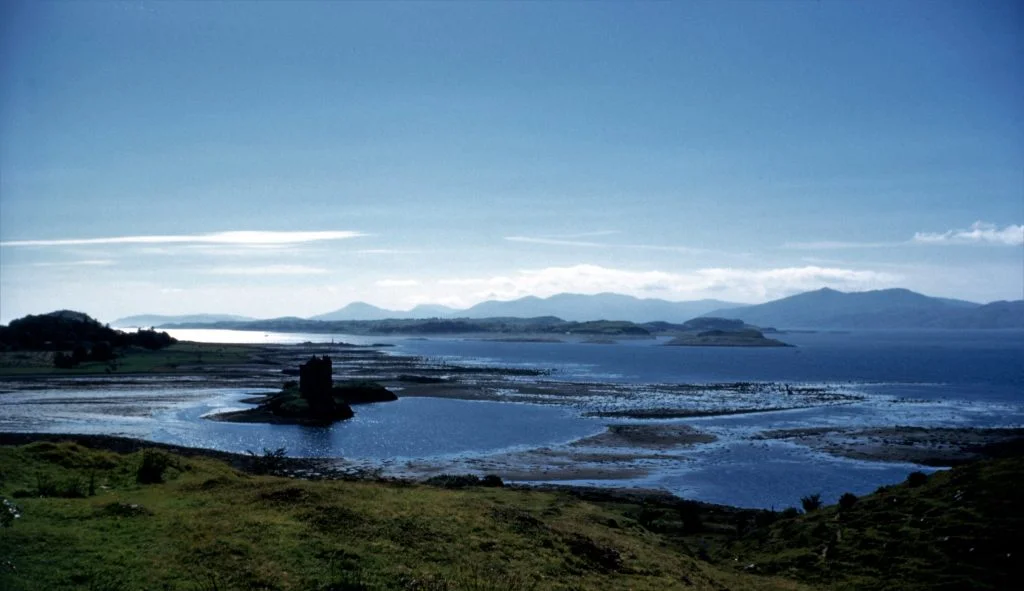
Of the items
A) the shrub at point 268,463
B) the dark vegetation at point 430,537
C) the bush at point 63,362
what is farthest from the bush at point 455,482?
the bush at point 63,362

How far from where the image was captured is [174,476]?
81.3 ft

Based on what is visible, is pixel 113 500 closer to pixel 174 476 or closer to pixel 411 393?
pixel 174 476

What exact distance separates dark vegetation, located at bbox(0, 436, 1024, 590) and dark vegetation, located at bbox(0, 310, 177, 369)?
127 m

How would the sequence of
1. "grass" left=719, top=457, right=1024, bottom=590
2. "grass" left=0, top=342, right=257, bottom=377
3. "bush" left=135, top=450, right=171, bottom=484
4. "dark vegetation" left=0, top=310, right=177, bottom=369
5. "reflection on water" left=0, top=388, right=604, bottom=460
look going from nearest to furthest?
1. "grass" left=719, top=457, right=1024, bottom=590
2. "bush" left=135, top=450, right=171, bottom=484
3. "reflection on water" left=0, top=388, right=604, bottom=460
4. "grass" left=0, top=342, right=257, bottom=377
5. "dark vegetation" left=0, top=310, right=177, bottom=369

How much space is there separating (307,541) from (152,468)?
35.9 feet

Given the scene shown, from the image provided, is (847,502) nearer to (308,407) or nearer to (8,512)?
(8,512)

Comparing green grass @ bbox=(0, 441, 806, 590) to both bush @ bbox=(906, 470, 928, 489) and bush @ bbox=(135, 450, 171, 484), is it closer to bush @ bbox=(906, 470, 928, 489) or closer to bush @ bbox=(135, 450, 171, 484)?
bush @ bbox=(135, 450, 171, 484)

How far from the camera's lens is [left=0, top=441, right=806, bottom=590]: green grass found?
14508 millimetres

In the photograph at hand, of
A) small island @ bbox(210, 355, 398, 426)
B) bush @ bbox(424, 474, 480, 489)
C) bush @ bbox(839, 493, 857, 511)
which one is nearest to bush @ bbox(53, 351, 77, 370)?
small island @ bbox(210, 355, 398, 426)

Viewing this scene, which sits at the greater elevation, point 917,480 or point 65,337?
point 65,337

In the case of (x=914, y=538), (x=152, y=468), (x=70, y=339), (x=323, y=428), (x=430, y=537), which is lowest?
(x=323, y=428)

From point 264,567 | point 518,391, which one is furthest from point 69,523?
point 518,391

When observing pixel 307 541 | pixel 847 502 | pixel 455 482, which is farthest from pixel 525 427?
pixel 307 541

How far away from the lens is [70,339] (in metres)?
151
